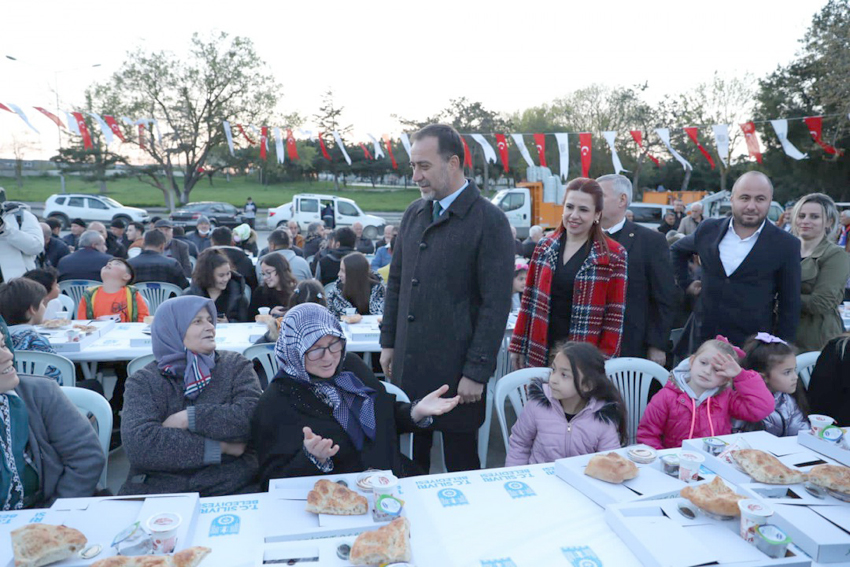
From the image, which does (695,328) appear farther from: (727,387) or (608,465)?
(608,465)

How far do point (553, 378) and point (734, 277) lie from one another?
1598mm

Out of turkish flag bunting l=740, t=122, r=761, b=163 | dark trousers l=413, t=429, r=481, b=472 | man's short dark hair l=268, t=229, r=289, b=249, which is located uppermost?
turkish flag bunting l=740, t=122, r=761, b=163

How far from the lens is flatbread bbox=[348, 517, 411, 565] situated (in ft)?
4.32

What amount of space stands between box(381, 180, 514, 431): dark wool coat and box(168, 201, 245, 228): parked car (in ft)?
69.0

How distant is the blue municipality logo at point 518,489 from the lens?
5.87 feet

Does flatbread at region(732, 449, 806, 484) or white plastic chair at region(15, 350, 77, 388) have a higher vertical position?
flatbread at region(732, 449, 806, 484)

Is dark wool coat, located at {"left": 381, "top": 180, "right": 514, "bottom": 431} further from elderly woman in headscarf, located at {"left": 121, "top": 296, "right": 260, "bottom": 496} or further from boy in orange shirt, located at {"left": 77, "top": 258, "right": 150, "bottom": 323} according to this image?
boy in orange shirt, located at {"left": 77, "top": 258, "right": 150, "bottom": 323}

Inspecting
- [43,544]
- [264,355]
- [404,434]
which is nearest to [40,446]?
[43,544]

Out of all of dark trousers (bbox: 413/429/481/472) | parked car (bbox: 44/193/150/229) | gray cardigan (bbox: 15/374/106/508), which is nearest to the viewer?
gray cardigan (bbox: 15/374/106/508)

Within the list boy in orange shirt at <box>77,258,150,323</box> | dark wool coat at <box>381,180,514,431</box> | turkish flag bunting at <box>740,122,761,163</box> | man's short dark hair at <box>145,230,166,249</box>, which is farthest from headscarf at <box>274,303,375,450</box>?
turkish flag bunting at <box>740,122,761,163</box>

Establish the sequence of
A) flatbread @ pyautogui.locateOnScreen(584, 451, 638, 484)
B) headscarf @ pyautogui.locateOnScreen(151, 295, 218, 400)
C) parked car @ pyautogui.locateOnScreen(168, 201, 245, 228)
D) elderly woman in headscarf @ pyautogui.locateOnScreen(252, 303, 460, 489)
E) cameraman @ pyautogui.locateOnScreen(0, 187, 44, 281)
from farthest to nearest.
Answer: parked car @ pyautogui.locateOnScreen(168, 201, 245, 228) < cameraman @ pyautogui.locateOnScreen(0, 187, 44, 281) < headscarf @ pyautogui.locateOnScreen(151, 295, 218, 400) < elderly woman in headscarf @ pyautogui.locateOnScreen(252, 303, 460, 489) < flatbread @ pyautogui.locateOnScreen(584, 451, 638, 484)

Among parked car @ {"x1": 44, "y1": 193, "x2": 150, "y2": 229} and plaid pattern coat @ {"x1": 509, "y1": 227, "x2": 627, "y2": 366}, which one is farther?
parked car @ {"x1": 44, "y1": 193, "x2": 150, "y2": 229}

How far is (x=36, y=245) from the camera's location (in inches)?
209

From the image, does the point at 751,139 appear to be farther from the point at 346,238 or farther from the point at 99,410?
the point at 99,410
